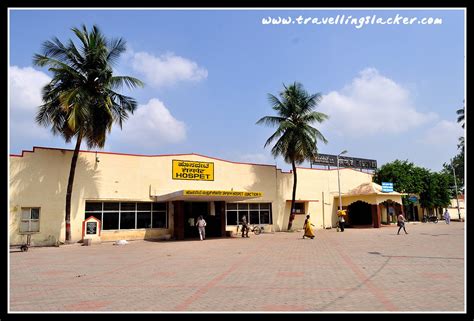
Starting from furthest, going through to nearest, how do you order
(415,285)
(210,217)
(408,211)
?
1. (408,211)
2. (210,217)
3. (415,285)

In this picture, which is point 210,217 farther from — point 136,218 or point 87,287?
point 87,287

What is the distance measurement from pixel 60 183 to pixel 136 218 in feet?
16.1

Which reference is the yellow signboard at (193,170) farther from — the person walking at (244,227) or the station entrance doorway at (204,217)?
the person walking at (244,227)

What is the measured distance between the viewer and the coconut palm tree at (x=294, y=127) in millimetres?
29281

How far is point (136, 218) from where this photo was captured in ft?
79.6

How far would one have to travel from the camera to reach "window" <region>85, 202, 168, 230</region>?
23016 millimetres

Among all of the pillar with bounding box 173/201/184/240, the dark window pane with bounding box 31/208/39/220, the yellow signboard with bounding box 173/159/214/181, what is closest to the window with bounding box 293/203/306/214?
the yellow signboard with bounding box 173/159/214/181

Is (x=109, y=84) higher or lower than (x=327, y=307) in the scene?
higher

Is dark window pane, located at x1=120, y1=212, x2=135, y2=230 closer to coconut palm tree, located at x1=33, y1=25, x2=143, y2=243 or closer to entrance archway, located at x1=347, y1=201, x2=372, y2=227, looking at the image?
coconut palm tree, located at x1=33, y1=25, x2=143, y2=243

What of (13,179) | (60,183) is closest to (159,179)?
(60,183)

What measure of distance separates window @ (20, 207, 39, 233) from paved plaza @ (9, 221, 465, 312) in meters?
7.35

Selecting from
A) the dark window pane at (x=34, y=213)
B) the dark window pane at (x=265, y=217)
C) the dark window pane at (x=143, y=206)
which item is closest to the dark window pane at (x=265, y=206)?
the dark window pane at (x=265, y=217)
